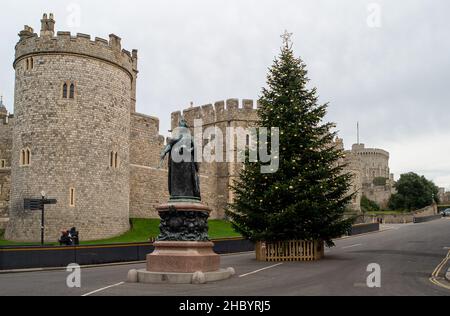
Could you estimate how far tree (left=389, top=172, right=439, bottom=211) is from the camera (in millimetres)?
A: 81375

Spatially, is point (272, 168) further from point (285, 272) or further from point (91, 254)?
point (91, 254)

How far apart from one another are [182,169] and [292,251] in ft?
26.6

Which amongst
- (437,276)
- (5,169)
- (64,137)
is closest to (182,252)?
(437,276)

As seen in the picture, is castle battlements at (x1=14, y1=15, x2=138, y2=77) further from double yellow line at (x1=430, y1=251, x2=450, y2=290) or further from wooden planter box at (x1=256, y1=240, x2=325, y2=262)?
double yellow line at (x1=430, y1=251, x2=450, y2=290)

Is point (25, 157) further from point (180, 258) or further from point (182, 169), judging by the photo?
point (180, 258)

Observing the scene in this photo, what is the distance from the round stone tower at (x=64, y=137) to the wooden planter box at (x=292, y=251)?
13751 millimetres

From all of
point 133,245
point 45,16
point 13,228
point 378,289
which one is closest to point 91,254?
point 133,245

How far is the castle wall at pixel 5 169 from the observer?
36656 millimetres

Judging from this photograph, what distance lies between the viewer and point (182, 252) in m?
14.2

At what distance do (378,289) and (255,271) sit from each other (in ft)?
18.1

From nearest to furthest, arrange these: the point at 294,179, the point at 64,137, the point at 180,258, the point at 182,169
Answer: the point at 180,258 < the point at 182,169 < the point at 294,179 < the point at 64,137

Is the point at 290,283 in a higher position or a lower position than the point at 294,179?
lower

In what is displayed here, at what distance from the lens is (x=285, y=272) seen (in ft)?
54.1

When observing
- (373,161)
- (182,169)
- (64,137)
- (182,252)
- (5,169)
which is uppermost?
(373,161)
